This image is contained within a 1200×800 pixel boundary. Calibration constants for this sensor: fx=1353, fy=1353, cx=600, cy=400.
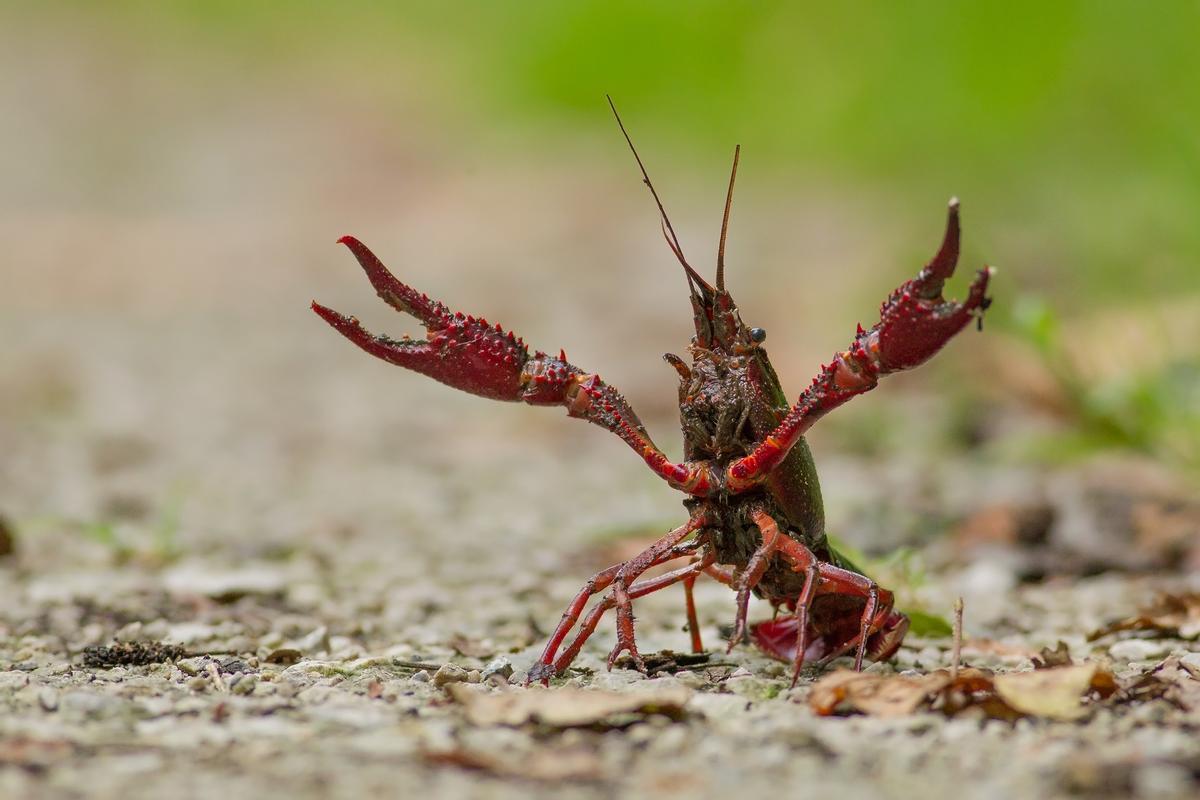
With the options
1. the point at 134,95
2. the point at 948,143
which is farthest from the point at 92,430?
the point at 134,95

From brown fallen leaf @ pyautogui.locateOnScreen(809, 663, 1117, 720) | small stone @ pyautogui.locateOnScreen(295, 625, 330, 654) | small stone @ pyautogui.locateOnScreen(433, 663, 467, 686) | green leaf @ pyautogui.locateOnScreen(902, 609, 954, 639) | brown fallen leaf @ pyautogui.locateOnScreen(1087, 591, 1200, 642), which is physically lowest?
small stone @ pyautogui.locateOnScreen(433, 663, 467, 686)

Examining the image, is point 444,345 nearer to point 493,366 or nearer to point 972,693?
point 493,366

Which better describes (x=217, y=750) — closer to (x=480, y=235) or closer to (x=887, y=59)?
(x=887, y=59)

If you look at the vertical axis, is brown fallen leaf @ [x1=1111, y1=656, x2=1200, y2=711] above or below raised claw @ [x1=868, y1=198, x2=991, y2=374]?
below

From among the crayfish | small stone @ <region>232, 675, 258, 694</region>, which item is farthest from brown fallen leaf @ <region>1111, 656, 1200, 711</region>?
small stone @ <region>232, 675, 258, 694</region>

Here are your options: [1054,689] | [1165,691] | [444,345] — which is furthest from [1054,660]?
[444,345]

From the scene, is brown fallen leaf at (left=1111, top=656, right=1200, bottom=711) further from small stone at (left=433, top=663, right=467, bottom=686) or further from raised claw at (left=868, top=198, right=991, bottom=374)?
small stone at (left=433, top=663, right=467, bottom=686)

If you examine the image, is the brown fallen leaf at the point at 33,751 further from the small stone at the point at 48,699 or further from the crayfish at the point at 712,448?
the crayfish at the point at 712,448
